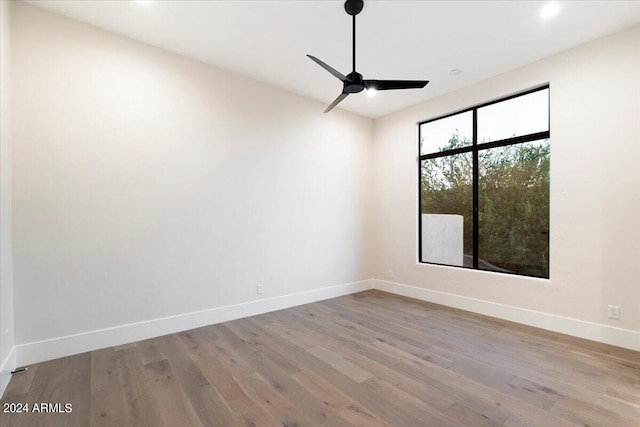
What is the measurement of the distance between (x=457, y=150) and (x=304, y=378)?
3817 millimetres

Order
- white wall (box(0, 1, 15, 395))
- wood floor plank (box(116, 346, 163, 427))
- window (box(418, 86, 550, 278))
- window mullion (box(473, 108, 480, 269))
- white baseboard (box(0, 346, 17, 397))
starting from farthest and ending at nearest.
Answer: window mullion (box(473, 108, 480, 269)) < window (box(418, 86, 550, 278)) < white wall (box(0, 1, 15, 395)) < white baseboard (box(0, 346, 17, 397)) < wood floor plank (box(116, 346, 163, 427))

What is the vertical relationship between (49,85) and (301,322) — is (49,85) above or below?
above

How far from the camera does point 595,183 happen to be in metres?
3.08

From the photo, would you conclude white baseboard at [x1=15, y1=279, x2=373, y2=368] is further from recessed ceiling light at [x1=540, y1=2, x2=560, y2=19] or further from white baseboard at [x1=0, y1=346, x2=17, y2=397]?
recessed ceiling light at [x1=540, y1=2, x2=560, y2=19]

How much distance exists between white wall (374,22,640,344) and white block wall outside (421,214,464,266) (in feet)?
1.79

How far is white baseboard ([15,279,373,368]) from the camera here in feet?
8.49

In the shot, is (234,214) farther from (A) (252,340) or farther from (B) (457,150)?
(B) (457,150)

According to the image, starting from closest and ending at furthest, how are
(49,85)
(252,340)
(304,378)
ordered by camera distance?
(304,378), (49,85), (252,340)

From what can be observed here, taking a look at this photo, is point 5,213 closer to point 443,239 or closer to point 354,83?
point 354,83

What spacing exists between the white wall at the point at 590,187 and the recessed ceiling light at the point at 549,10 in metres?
0.86

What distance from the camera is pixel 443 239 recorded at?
4.56 m

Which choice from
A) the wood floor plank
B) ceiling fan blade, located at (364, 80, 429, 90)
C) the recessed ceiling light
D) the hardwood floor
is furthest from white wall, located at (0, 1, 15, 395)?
the recessed ceiling light

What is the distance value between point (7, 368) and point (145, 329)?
1017 millimetres

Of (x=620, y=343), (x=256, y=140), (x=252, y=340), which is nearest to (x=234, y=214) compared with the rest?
(x=256, y=140)
